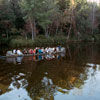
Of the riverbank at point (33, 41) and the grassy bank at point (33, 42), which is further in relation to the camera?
the riverbank at point (33, 41)

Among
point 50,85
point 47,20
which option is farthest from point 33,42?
point 50,85

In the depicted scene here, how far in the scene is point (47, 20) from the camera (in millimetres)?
40125

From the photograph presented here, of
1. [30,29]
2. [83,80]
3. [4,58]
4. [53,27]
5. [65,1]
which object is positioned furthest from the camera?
[65,1]

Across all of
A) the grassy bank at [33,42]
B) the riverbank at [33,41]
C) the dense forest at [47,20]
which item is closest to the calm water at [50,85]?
the grassy bank at [33,42]

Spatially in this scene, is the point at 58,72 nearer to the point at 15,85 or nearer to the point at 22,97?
the point at 15,85

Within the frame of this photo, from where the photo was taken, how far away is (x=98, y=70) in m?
15.2

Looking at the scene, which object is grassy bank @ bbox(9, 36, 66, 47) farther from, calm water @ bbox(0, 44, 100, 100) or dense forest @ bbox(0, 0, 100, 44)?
calm water @ bbox(0, 44, 100, 100)

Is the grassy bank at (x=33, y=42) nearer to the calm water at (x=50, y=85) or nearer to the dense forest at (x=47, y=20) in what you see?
the dense forest at (x=47, y=20)

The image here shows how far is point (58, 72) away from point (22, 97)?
562 cm

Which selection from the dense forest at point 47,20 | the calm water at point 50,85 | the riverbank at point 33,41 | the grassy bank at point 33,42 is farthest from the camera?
the dense forest at point 47,20

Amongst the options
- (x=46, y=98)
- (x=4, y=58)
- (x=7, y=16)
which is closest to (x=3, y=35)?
(x=7, y=16)

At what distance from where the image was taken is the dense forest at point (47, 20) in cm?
3881

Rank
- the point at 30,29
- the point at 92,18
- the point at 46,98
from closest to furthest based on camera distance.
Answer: the point at 46,98
the point at 30,29
the point at 92,18

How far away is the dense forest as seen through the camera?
127 feet
